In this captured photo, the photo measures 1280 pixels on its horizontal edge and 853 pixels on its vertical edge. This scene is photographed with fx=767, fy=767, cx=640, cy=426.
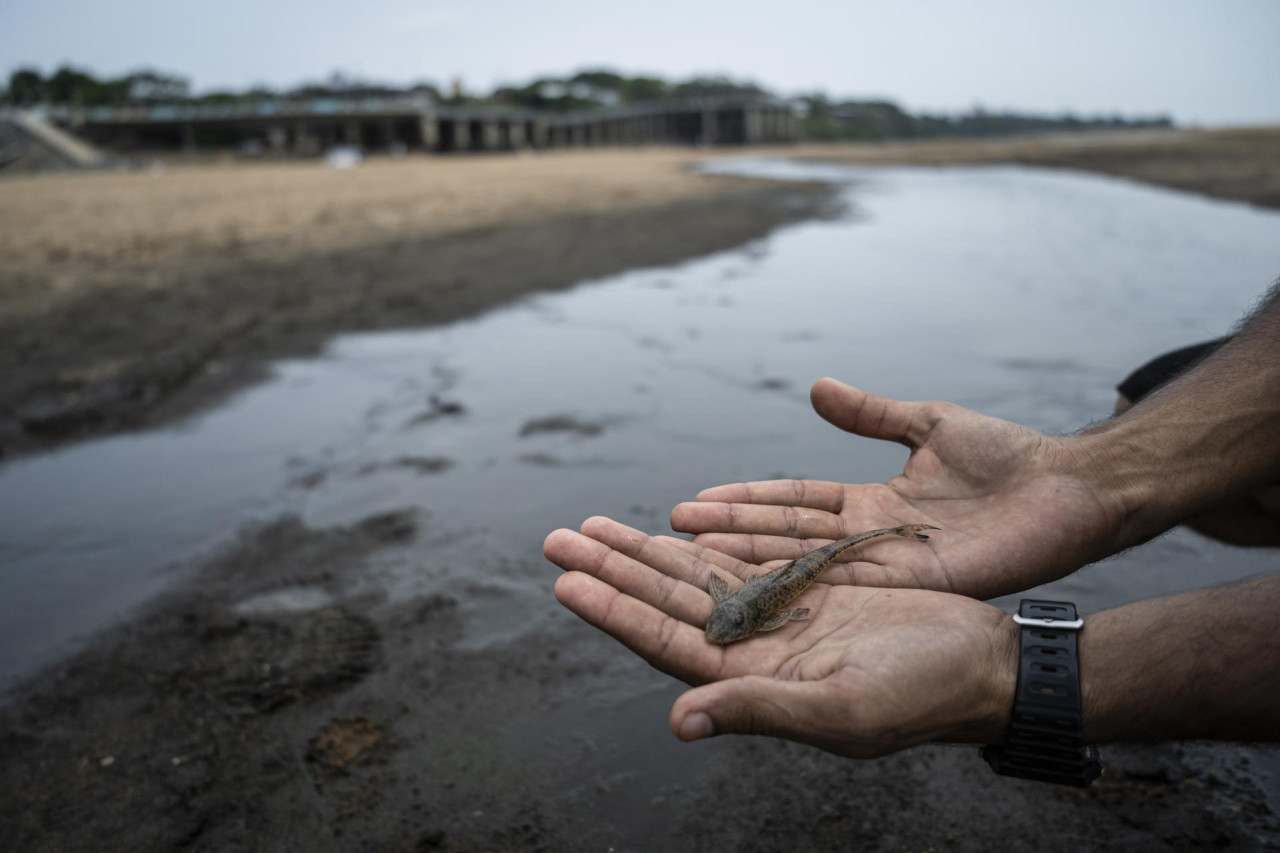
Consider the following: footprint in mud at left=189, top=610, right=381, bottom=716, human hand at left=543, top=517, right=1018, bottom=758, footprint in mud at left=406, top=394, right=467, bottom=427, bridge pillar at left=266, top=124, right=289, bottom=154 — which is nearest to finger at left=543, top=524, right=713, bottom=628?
human hand at left=543, top=517, right=1018, bottom=758

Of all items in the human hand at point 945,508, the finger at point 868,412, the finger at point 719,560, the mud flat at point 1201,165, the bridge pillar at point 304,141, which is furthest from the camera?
the bridge pillar at point 304,141

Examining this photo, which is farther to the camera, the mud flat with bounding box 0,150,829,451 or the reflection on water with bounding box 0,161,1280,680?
the mud flat with bounding box 0,150,829,451

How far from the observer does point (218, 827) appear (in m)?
2.67

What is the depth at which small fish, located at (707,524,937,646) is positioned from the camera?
8.00 ft

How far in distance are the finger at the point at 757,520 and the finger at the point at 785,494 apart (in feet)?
0.13

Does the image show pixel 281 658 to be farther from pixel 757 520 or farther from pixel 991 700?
pixel 991 700

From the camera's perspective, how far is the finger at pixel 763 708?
1979mm

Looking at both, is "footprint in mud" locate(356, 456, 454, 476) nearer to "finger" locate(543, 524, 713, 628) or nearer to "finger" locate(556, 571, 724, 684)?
"finger" locate(543, 524, 713, 628)

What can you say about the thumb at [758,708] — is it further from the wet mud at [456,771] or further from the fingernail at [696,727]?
the wet mud at [456,771]

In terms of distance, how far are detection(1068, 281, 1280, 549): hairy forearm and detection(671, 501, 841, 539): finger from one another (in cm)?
100

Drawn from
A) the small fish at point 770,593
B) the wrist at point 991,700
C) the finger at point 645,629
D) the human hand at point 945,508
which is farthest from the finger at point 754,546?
the wrist at point 991,700

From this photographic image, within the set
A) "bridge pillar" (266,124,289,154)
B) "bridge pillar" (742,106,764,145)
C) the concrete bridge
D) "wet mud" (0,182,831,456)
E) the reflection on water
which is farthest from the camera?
"bridge pillar" (742,106,764,145)

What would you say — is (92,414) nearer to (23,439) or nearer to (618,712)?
(23,439)

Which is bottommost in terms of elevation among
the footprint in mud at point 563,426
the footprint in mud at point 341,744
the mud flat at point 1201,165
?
the footprint in mud at point 341,744
